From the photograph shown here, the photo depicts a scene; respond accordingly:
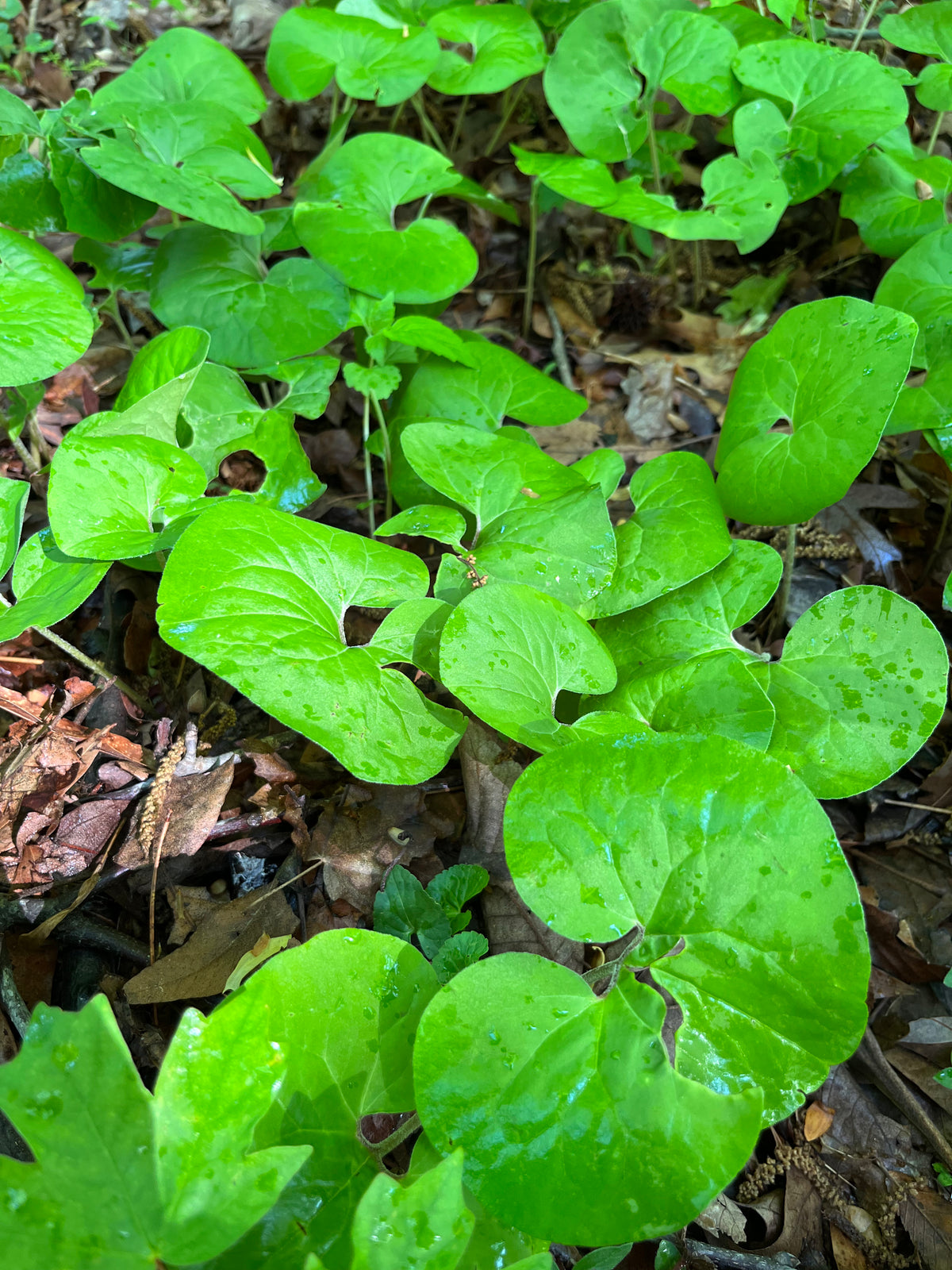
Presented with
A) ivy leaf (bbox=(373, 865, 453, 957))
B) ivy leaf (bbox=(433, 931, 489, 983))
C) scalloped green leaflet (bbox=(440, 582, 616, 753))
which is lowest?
ivy leaf (bbox=(373, 865, 453, 957))

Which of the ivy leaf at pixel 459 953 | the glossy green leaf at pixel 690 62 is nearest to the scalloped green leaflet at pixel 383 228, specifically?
the glossy green leaf at pixel 690 62

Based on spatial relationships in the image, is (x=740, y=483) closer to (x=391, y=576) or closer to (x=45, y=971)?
(x=391, y=576)

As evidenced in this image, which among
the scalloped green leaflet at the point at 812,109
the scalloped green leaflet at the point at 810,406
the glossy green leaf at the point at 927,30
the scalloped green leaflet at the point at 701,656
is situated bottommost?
the scalloped green leaflet at the point at 701,656

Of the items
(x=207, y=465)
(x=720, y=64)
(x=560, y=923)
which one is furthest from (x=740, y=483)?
(x=720, y=64)

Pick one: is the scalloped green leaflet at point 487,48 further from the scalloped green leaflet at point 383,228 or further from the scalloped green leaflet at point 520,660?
the scalloped green leaflet at point 520,660

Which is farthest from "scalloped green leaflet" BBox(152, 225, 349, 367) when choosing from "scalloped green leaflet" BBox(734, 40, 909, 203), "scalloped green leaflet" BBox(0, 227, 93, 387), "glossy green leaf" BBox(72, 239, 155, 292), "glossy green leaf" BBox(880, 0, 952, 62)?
"glossy green leaf" BBox(880, 0, 952, 62)

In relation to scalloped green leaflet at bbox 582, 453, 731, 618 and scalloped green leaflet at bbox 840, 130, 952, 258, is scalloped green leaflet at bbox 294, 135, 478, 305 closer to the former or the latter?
scalloped green leaflet at bbox 582, 453, 731, 618

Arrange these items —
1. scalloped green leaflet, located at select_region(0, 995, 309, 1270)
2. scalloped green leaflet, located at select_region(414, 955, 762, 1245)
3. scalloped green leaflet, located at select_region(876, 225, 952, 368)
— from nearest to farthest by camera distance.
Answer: scalloped green leaflet, located at select_region(0, 995, 309, 1270)
scalloped green leaflet, located at select_region(414, 955, 762, 1245)
scalloped green leaflet, located at select_region(876, 225, 952, 368)
